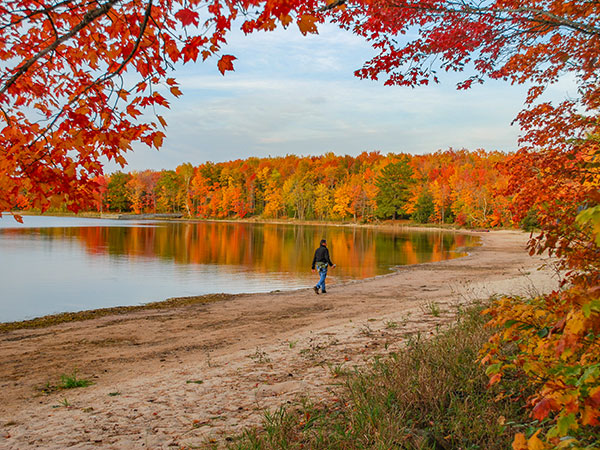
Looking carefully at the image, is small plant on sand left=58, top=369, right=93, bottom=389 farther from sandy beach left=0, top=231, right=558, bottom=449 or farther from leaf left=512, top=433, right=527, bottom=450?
leaf left=512, top=433, right=527, bottom=450

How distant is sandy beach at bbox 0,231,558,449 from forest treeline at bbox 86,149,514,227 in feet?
164

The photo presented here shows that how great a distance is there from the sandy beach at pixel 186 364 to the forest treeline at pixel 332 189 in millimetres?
50030

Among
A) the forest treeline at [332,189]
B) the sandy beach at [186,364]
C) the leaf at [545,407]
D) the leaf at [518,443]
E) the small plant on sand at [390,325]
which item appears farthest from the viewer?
the forest treeline at [332,189]

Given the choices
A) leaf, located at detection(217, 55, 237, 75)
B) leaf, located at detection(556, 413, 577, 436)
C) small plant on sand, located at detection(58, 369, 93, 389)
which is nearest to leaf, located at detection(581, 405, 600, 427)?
leaf, located at detection(556, 413, 577, 436)

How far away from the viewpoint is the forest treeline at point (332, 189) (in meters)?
76.9

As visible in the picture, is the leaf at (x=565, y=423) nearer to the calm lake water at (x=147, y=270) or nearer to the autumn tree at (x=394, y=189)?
the calm lake water at (x=147, y=270)

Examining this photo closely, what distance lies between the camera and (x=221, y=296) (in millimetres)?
16766

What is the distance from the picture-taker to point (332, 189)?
97375 mm

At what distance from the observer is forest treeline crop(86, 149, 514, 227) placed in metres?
76.9

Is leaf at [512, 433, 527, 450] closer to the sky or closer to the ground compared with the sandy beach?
closer to the sky

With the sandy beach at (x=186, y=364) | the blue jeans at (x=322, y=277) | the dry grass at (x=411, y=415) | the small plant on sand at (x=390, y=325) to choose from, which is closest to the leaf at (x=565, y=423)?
the dry grass at (x=411, y=415)

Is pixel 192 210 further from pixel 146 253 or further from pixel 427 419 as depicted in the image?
pixel 427 419

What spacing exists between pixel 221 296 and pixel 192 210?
108 meters

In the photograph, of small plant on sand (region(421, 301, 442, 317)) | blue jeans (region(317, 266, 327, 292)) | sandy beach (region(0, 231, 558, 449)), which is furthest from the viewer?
blue jeans (region(317, 266, 327, 292))
